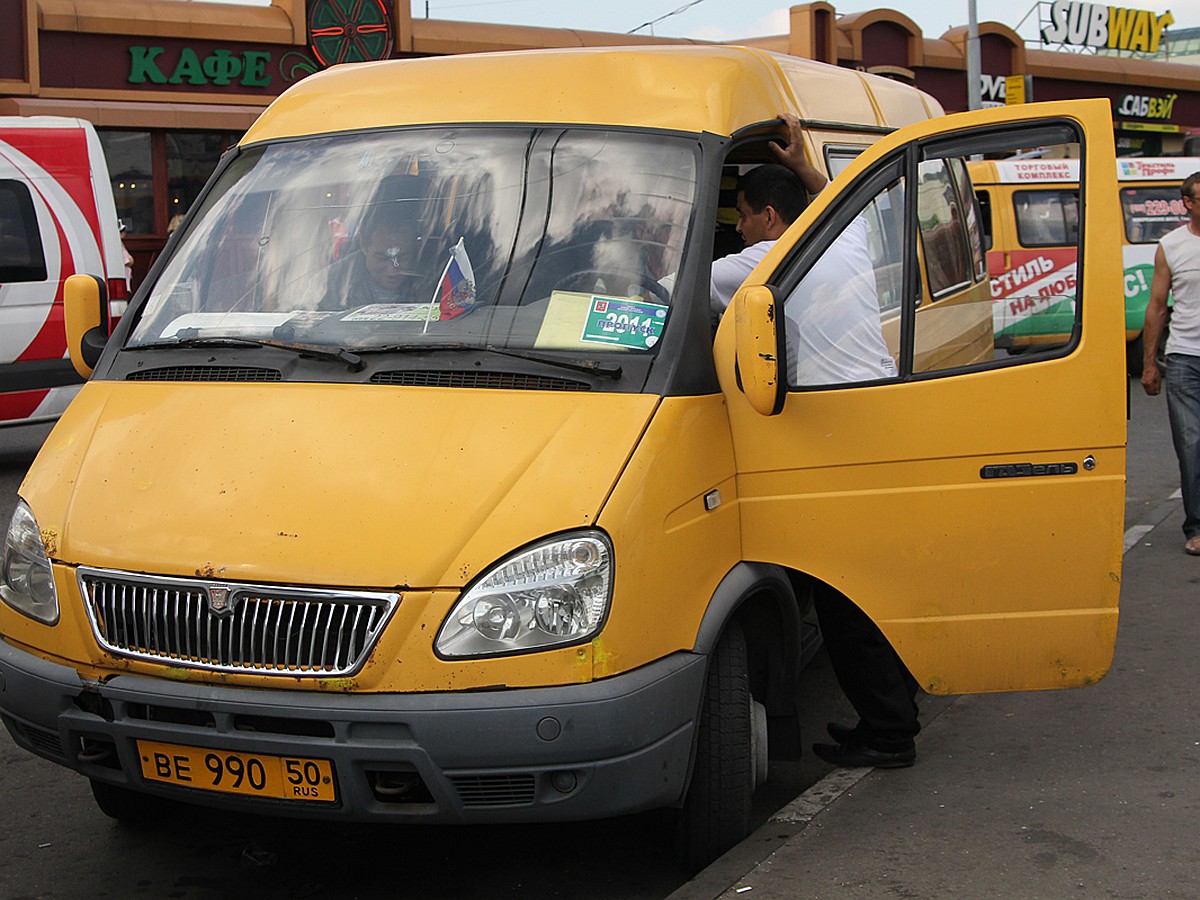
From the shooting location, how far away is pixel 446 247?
438 centimetres

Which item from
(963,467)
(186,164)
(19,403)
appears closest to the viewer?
(963,467)

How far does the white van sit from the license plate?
8.16 m

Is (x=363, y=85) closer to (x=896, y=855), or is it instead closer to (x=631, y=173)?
(x=631, y=173)

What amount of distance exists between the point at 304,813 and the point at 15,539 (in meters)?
1.17

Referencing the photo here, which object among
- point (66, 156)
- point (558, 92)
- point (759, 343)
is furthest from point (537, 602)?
point (66, 156)

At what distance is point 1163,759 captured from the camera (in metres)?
4.63

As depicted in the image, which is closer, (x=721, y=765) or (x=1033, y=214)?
(x=721, y=765)

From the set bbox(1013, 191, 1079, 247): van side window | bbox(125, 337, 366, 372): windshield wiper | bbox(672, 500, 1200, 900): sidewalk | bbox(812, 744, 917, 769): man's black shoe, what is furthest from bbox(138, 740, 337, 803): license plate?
bbox(1013, 191, 1079, 247): van side window

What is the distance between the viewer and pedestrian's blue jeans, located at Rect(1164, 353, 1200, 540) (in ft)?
25.0

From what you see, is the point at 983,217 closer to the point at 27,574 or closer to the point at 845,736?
the point at 845,736

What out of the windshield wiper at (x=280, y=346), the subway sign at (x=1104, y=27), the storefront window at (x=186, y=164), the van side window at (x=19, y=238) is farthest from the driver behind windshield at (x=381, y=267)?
the subway sign at (x=1104, y=27)

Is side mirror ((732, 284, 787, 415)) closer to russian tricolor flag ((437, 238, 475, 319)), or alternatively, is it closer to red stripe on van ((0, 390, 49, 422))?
russian tricolor flag ((437, 238, 475, 319))

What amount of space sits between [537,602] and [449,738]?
361 millimetres

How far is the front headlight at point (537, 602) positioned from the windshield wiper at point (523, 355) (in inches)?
21.7
